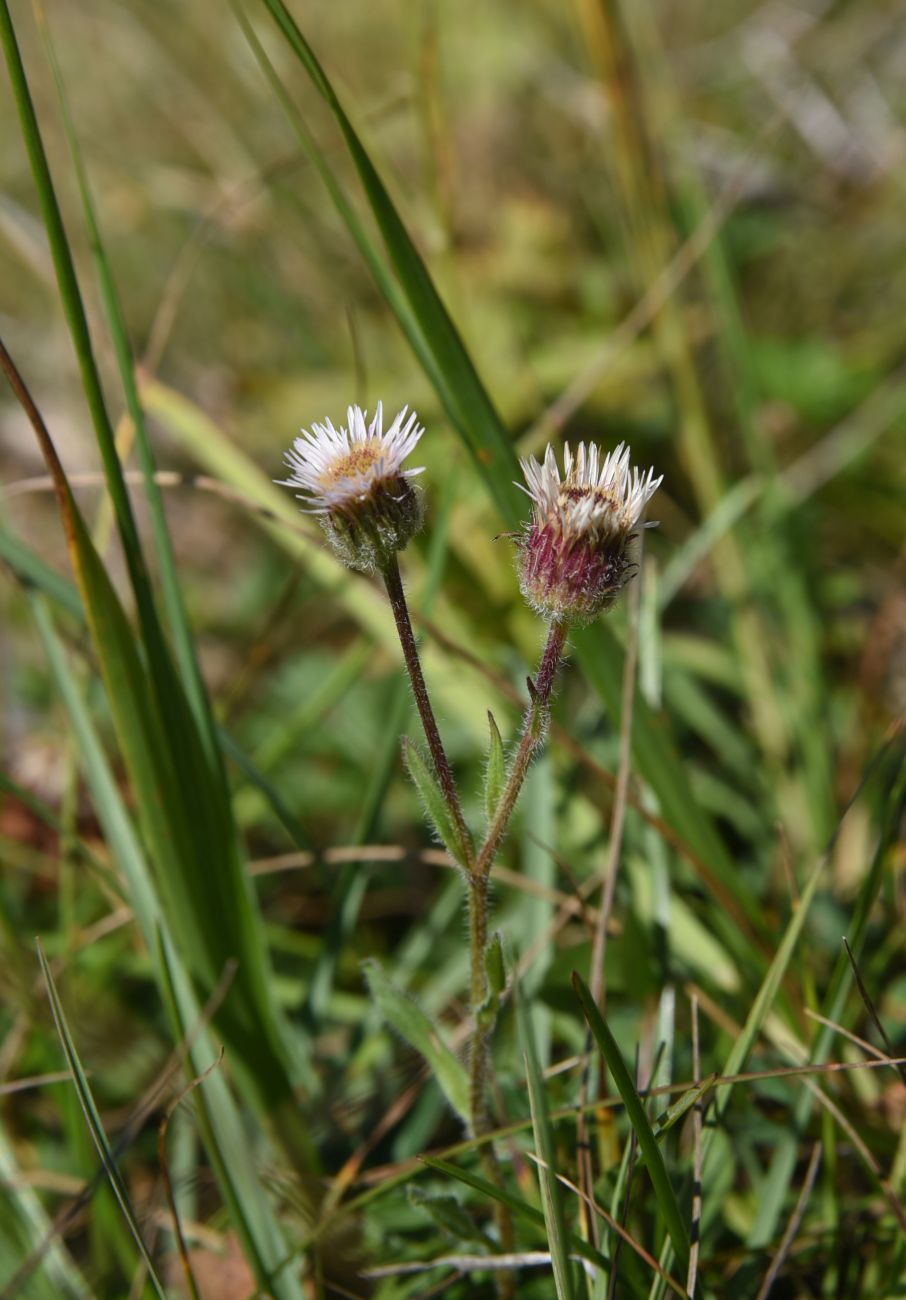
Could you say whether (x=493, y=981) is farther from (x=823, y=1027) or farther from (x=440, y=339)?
(x=440, y=339)

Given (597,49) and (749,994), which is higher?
(597,49)

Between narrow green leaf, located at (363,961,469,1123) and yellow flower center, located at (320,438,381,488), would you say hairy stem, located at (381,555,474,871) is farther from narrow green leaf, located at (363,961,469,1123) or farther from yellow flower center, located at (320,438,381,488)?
narrow green leaf, located at (363,961,469,1123)

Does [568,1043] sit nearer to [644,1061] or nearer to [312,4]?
[644,1061]

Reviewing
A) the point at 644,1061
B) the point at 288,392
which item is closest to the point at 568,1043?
the point at 644,1061

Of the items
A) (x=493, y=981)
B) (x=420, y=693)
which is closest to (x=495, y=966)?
(x=493, y=981)

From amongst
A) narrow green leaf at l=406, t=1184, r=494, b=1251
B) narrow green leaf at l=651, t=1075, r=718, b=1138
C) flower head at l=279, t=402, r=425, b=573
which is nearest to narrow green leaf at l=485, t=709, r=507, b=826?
flower head at l=279, t=402, r=425, b=573

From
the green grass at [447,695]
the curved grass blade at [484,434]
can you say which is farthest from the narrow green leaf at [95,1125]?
the curved grass blade at [484,434]
